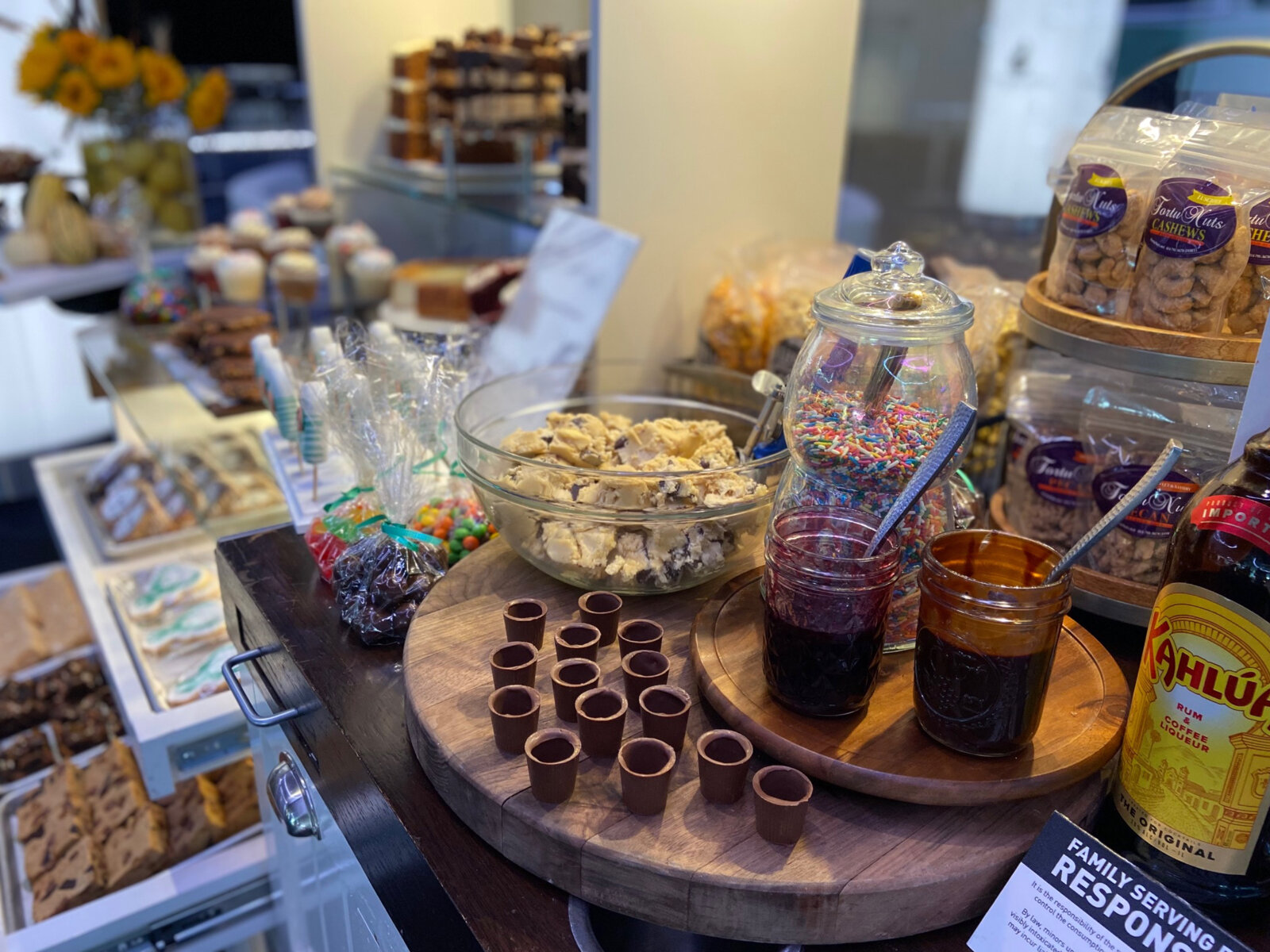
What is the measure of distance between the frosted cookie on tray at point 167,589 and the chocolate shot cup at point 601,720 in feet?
4.32

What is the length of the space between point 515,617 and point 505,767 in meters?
0.17

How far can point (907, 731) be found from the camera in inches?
29.7

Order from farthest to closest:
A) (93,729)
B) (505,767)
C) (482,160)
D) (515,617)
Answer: (482,160)
(93,729)
(515,617)
(505,767)

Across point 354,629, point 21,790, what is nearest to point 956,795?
point 354,629

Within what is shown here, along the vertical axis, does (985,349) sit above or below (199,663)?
above

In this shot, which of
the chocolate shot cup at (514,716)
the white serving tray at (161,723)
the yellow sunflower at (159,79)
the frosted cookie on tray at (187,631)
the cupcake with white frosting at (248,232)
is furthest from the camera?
the yellow sunflower at (159,79)

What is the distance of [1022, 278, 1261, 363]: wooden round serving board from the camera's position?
85 centimetres

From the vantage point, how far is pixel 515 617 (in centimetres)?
88

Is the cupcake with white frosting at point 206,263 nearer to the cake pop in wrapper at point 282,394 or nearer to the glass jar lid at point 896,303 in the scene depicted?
the cake pop in wrapper at point 282,394

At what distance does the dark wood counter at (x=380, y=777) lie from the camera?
689 millimetres

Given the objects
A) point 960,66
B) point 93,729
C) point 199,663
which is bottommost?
point 93,729

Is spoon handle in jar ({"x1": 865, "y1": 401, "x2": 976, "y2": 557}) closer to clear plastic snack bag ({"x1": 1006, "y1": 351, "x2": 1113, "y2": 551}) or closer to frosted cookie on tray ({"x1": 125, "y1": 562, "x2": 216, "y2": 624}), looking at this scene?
clear plastic snack bag ({"x1": 1006, "y1": 351, "x2": 1113, "y2": 551})

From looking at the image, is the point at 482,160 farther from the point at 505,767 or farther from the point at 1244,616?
the point at 1244,616

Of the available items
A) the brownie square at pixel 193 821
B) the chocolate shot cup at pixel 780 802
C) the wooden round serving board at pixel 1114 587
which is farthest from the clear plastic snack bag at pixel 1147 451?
the brownie square at pixel 193 821
